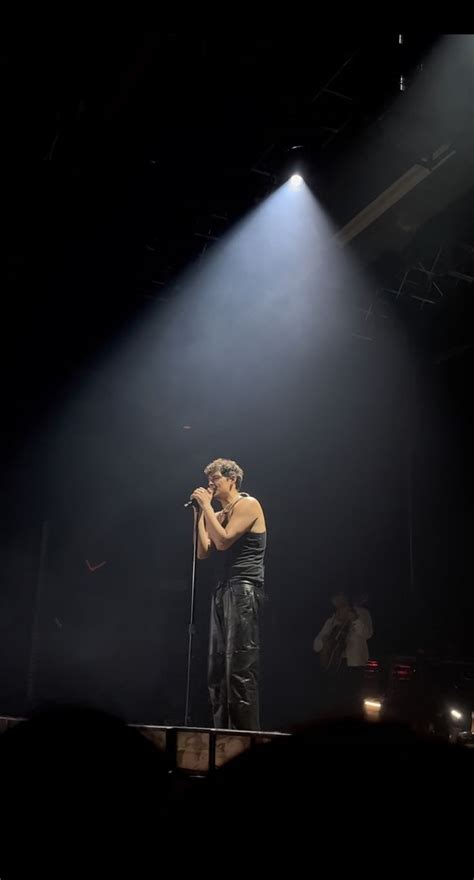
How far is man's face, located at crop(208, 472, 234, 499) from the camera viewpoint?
397 cm

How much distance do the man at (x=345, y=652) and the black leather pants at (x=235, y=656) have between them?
3479 mm

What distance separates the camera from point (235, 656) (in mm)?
3490

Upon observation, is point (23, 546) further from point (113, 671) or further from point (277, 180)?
point (277, 180)

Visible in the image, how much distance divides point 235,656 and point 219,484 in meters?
0.99

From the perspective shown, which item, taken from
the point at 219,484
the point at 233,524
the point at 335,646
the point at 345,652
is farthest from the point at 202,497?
the point at 335,646

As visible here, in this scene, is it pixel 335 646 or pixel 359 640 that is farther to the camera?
pixel 335 646

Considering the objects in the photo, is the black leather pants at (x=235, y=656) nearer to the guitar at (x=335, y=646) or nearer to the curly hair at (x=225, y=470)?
the curly hair at (x=225, y=470)

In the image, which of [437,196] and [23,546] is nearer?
[437,196]

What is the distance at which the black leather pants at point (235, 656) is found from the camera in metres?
3.46

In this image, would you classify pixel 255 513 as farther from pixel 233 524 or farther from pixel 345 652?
pixel 345 652

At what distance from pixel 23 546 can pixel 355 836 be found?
684cm

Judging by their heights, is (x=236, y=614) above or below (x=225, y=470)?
below

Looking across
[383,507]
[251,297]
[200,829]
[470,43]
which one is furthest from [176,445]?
[200,829]

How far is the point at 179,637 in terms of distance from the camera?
814 cm
